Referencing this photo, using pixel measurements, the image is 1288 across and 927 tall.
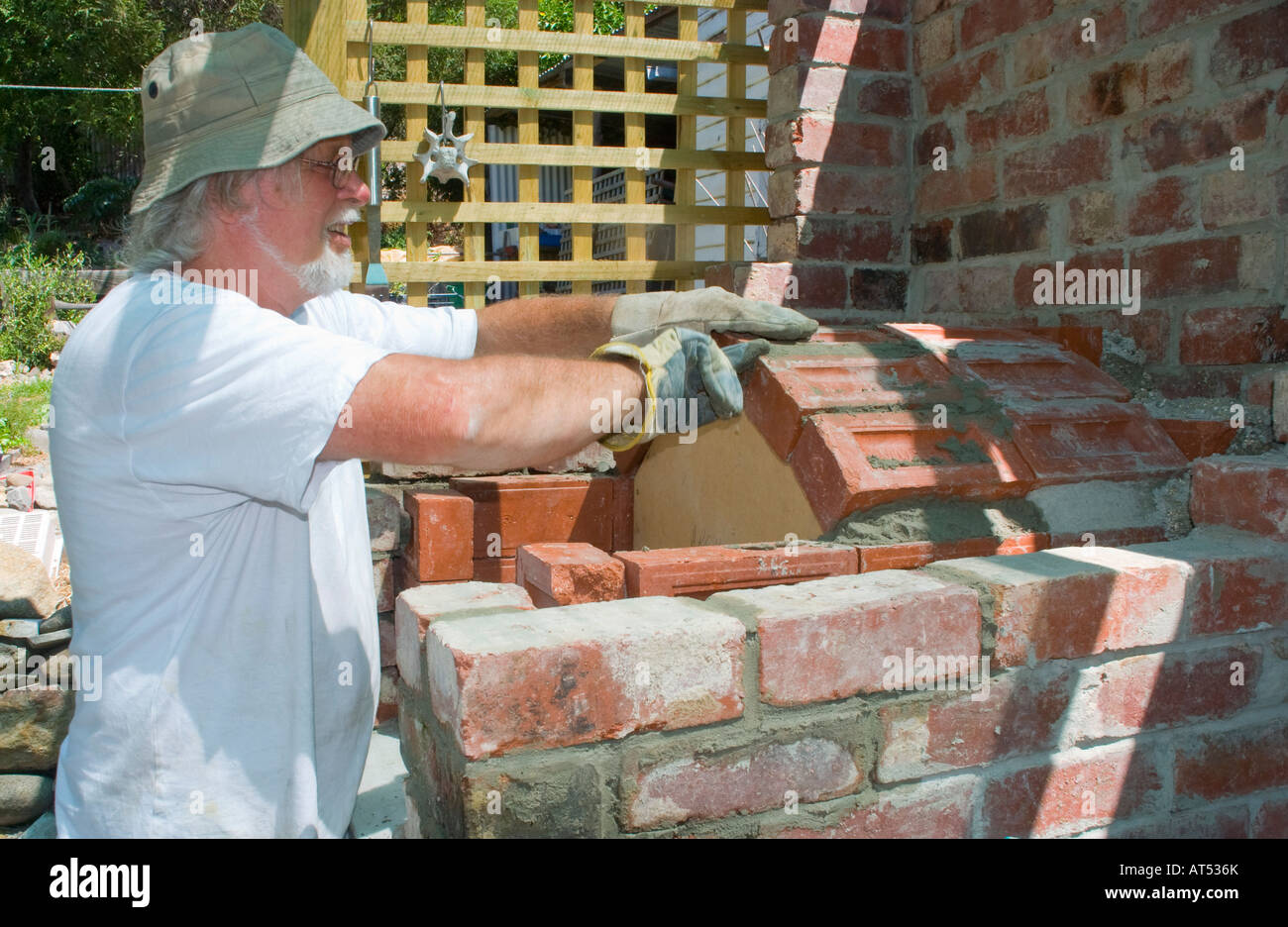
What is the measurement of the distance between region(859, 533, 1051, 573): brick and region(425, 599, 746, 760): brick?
2.27 ft

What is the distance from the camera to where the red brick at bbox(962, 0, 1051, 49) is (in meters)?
3.33

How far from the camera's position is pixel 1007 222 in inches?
137

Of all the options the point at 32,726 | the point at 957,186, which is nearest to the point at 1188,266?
the point at 957,186

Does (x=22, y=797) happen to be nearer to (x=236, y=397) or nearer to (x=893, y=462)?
(x=236, y=397)

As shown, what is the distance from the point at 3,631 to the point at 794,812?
10.7 feet

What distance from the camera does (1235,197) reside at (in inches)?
107

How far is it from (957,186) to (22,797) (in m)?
4.04

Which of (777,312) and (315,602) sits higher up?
(777,312)

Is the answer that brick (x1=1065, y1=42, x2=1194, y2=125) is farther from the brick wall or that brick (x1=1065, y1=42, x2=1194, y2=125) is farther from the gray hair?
the gray hair

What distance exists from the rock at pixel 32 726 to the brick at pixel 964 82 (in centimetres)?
386

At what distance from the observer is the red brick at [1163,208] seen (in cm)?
286

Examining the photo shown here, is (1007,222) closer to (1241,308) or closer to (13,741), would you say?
(1241,308)

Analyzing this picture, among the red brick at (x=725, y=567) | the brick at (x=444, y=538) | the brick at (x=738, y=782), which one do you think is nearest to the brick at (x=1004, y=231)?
the red brick at (x=725, y=567)

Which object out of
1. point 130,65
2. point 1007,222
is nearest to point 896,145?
point 1007,222
